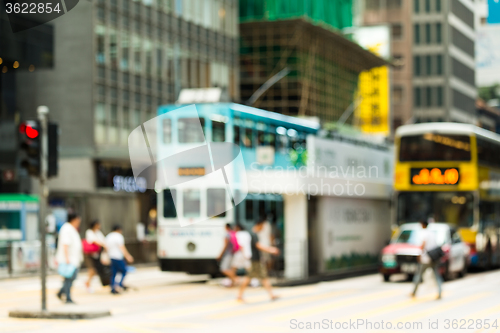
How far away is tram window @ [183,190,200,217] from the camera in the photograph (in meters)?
23.5

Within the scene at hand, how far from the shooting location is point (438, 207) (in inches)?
1050

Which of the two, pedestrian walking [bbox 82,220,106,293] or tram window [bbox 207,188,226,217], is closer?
pedestrian walking [bbox 82,220,106,293]

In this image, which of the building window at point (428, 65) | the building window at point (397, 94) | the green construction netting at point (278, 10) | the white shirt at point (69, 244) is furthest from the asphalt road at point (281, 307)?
the building window at point (428, 65)

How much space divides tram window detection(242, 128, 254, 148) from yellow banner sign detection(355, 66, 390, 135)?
41.0 metres

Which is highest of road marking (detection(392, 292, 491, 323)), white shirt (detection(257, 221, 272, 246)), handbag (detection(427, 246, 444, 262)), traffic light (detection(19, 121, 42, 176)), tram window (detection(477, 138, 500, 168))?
tram window (detection(477, 138, 500, 168))

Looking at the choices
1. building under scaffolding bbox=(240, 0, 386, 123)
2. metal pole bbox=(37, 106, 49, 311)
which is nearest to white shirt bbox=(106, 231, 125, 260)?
metal pole bbox=(37, 106, 49, 311)

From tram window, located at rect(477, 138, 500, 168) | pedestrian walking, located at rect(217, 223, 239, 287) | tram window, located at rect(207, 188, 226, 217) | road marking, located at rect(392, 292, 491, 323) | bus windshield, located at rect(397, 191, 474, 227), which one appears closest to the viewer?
road marking, located at rect(392, 292, 491, 323)

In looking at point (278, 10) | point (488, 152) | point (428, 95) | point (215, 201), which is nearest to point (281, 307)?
point (215, 201)

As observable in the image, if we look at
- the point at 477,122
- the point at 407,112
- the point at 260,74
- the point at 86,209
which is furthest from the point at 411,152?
the point at 477,122

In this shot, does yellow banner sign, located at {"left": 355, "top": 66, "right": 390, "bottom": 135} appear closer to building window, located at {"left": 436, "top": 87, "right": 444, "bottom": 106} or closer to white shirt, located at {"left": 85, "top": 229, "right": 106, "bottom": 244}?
building window, located at {"left": 436, "top": 87, "right": 444, "bottom": 106}

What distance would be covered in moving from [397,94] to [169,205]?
63874mm

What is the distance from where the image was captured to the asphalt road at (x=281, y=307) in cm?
1355

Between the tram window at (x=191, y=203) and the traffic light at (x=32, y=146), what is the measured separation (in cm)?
832

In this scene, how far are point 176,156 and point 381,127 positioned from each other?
44269 mm
